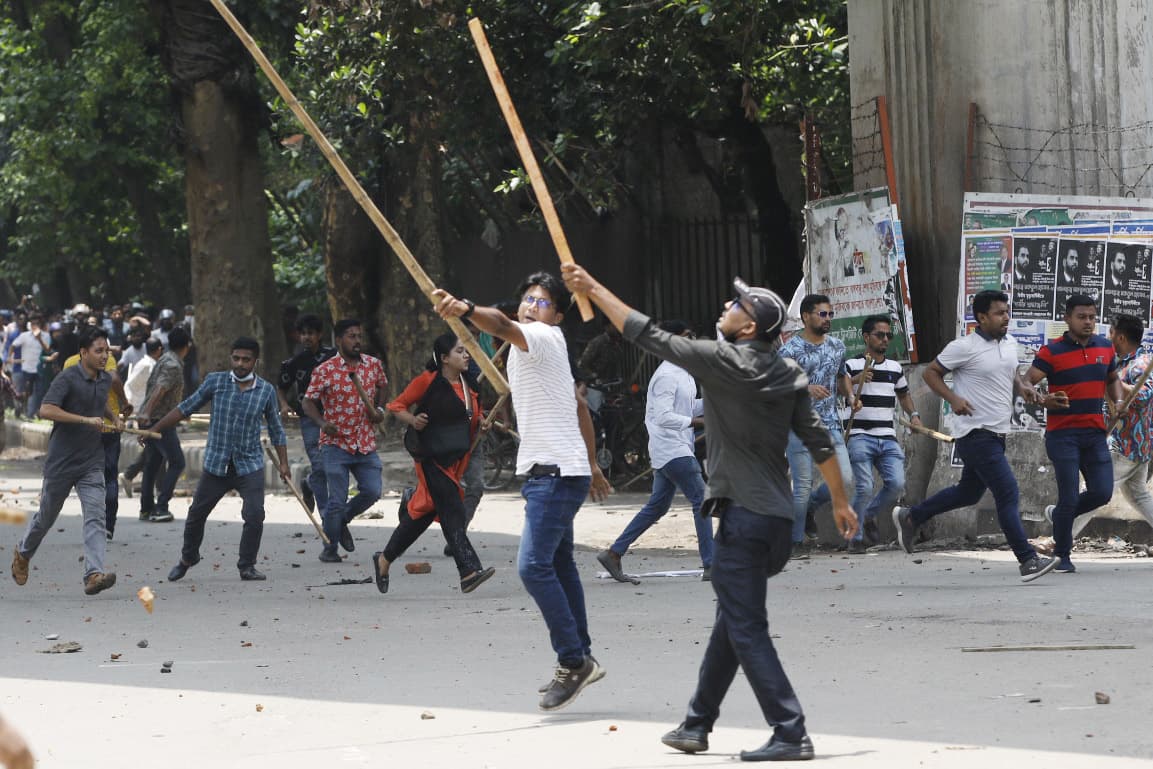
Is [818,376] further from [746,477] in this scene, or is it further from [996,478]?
[746,477]

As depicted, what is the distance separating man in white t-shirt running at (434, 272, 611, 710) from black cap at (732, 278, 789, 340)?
107 centimetres

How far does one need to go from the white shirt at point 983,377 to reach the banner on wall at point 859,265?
6.89ft

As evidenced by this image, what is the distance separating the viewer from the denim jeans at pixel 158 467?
15781 mm

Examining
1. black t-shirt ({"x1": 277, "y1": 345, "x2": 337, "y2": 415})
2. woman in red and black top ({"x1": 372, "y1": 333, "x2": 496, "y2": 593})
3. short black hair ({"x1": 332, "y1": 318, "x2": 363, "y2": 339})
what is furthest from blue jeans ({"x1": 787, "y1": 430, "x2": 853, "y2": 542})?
black t-shirt ({"x1": 277, "y1": 345, "x2": 337, "y2": 415})

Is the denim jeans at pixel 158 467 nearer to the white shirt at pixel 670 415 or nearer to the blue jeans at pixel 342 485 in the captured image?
the blue jeans at pixel 342 485

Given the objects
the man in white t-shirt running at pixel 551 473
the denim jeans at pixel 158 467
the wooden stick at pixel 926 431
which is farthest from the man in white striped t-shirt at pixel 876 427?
the denim jeans at pixel 158 467

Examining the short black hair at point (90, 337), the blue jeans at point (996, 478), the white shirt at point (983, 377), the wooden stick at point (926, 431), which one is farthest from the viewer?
the wooden stick at point (926, 431)

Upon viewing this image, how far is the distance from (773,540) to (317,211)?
22.4m

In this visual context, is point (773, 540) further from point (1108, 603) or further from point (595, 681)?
point (1108, 603)

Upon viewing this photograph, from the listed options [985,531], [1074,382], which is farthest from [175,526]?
[1074,382]

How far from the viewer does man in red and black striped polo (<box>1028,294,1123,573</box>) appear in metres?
10.5

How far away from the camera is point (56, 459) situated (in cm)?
1101

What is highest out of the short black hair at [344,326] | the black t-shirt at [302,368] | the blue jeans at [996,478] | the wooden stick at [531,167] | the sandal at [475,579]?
the wooden stick at [531,167]

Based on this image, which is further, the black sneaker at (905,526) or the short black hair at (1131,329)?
the black sneaker at (905,526)
